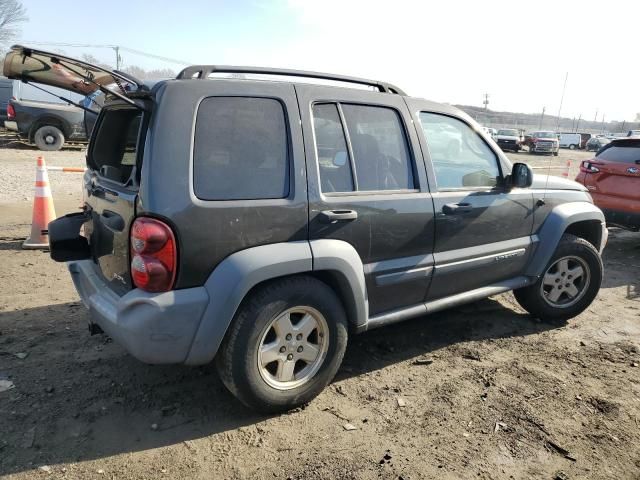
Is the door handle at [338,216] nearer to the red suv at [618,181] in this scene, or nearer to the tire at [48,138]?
the red suv at [618,181]

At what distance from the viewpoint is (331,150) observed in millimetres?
2977

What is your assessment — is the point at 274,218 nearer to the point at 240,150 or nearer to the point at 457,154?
the point at 240,150

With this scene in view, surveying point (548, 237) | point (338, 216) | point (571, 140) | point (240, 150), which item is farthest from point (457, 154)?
point (571, 140)

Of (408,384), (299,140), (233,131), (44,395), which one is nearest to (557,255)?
(408,384)

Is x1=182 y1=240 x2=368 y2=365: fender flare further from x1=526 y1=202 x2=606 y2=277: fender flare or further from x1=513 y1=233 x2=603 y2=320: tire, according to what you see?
x1=513 y1=233 x2=603 y2=320: tire

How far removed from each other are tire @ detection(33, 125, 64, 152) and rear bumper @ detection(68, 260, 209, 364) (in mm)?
14983

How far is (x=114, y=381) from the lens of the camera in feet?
10.4

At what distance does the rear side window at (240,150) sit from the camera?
8.33ft

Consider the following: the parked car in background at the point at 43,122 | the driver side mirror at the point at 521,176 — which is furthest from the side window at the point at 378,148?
the parked car in background at the point at 43,122

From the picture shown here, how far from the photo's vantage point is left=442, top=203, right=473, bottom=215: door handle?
340 cm

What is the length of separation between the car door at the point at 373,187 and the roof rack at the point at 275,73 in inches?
4.8

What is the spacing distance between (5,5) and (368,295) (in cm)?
6224

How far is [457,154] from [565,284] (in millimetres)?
1704

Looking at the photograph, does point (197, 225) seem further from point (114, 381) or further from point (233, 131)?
point (114, 381)
